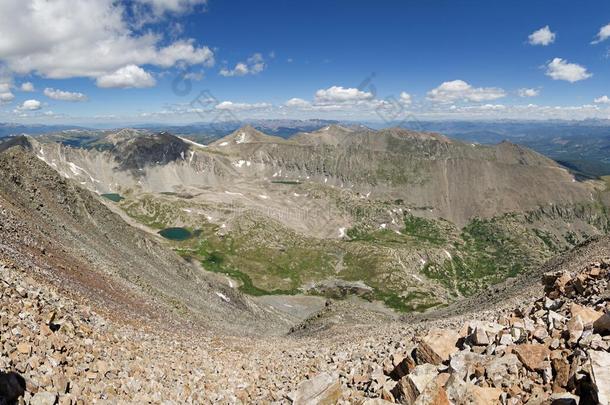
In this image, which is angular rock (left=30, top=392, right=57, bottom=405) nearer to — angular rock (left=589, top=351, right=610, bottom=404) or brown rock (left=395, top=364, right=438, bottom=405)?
brown rock (left=395, top=364, right=438, bottom=405)

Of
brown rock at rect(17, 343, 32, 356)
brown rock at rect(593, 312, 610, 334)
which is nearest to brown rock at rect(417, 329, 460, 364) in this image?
brown rock at rect(593, 312, 610, 334)

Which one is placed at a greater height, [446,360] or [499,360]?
[499,360]

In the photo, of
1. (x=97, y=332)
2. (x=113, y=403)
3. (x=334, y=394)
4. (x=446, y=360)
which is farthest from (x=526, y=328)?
(x=97, y=332)

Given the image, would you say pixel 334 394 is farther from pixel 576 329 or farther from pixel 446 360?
pixel 576 329

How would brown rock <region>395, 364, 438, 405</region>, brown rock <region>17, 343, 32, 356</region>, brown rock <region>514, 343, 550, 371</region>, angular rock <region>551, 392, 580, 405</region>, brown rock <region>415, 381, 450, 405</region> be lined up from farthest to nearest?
brown rock <region>17, 343, 32, 356</region>
brown rock <region>395, 364, 438, 405</region>
brown rock <region>514, 343, 550, 371</region>
brown rock <region>415, 381, 450, 405</region>
angular rock <region>551, 392, 580, 405</region>

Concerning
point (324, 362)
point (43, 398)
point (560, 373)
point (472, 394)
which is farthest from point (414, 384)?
point (43, 398)

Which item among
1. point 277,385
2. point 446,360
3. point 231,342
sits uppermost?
point 446,360

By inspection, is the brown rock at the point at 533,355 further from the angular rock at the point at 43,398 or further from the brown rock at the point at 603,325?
the angular rock at the point at 43,398
